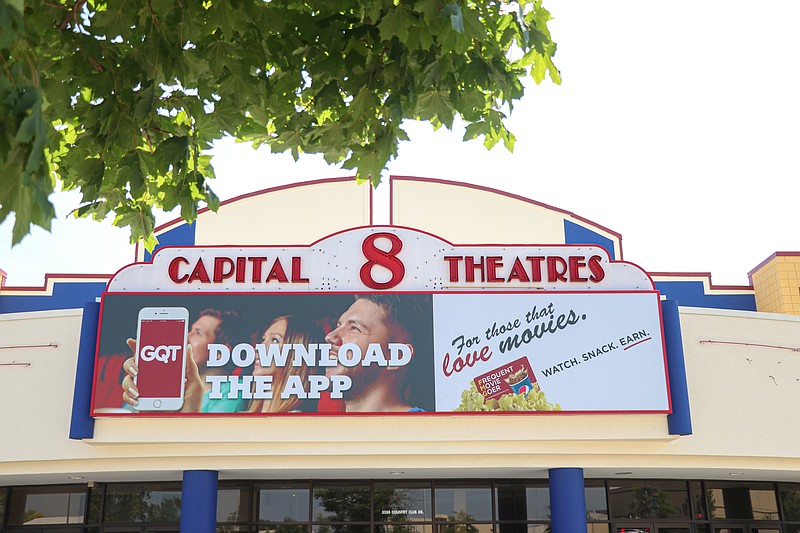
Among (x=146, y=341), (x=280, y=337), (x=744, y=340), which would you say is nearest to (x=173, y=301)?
(x=146, y=341)

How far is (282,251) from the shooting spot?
1421 centimetres

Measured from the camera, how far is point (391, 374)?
44.0ft

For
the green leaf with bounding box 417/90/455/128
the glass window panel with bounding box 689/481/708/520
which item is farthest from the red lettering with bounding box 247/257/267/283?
the glass window panel with bounding box 689/481/708/520

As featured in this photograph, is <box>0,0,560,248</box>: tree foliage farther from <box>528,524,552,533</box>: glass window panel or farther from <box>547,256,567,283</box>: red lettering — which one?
<box>528,524,552,533</box>: glass window panel

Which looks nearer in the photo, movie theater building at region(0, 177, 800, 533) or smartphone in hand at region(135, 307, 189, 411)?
smartphone in hand at region(135, 307, 189, 411)

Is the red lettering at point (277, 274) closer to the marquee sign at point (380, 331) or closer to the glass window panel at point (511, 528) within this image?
the marquee sign at point (380, 331)

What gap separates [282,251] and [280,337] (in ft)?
5.04

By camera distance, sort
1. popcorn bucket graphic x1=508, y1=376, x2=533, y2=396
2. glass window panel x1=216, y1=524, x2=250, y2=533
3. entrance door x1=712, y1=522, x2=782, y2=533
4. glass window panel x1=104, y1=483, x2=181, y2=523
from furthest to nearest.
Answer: entrance door x1=712, y1=522, x2=782, y2=533 → glass window panel x1=104, y1=483, x2=181, y2=523 → glass window panel x1=216, y1=524, x2=250, y2=533 → popcorn bucket graphic x1=508, y1=376, x2=533, y2=396

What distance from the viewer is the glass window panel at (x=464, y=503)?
51.0 feet

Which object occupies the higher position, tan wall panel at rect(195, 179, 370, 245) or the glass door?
tan wall panel at rect(195, 179, 370, 245)

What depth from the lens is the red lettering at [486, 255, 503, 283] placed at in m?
14.1

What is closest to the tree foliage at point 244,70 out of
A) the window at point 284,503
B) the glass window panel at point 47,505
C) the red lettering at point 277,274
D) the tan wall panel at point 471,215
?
the red lettering at point 277,274

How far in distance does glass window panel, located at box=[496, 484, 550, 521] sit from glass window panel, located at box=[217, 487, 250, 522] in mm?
4696

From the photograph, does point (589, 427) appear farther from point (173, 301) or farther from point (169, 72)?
point (169, 72)
